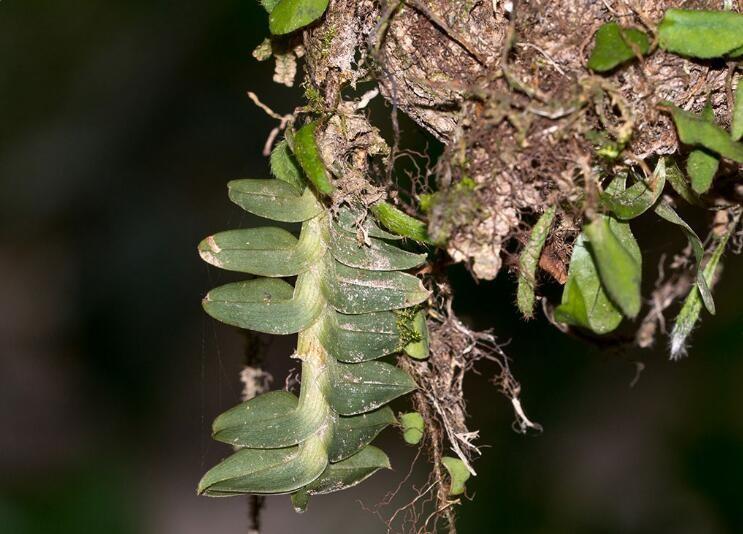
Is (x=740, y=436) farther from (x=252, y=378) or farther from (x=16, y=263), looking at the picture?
(x=16, y=263)

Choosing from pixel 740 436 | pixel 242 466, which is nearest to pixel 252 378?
pixel 242 466

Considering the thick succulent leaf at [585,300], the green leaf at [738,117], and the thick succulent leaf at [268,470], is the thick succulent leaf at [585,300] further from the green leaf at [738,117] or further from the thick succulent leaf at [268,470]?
the thick succulent leaf at [268,470]

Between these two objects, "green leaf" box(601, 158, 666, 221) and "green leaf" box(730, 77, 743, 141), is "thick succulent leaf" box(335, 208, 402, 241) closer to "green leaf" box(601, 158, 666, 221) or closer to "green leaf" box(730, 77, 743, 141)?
"green leaf" box(601, 158, 666, 221)

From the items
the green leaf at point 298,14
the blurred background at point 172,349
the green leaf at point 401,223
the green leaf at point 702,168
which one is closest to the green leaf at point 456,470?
the green leaf at point 401,223

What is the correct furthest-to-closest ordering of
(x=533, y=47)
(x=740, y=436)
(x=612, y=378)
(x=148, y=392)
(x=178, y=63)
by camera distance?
(x=148, y=392) → (x=178, y=63) → (x=612, y=378) → (x=740, y=436) → (x=533, y=47)

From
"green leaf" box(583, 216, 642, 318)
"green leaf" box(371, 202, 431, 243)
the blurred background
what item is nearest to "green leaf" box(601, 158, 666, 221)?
"green leaf" box(583, 216, 642, 318)

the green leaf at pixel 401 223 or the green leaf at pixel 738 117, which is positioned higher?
the green leaf at pixel 738 117

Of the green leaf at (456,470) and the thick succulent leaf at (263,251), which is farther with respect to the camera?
the green leaf at (456,470)
